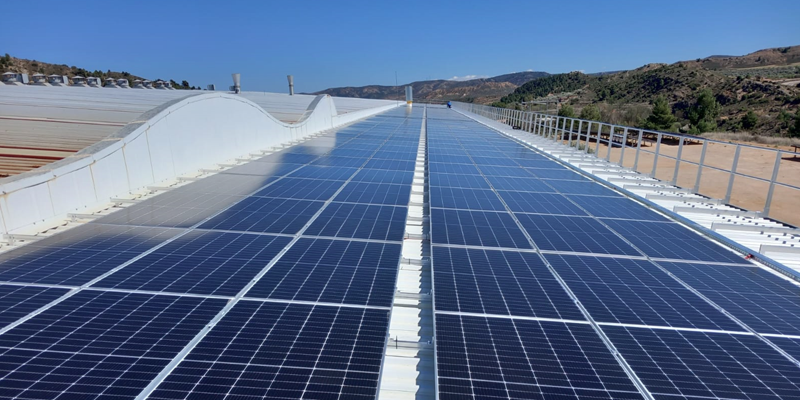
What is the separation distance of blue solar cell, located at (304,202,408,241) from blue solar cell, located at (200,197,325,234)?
1.08 feet

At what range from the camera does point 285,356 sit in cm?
358

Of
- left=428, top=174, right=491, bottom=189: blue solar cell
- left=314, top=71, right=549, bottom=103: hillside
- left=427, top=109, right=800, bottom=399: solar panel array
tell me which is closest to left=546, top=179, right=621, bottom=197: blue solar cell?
left=428, top=174, right=491, bottom=189: blue solar cell

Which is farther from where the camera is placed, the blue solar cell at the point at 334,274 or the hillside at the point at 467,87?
the hillside at the point at 467,87

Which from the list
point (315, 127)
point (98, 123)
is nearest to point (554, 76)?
point (315, 127)

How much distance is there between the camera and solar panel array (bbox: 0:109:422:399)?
10.6 ft

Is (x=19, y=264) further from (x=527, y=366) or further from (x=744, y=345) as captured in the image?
(x=744, y=345)

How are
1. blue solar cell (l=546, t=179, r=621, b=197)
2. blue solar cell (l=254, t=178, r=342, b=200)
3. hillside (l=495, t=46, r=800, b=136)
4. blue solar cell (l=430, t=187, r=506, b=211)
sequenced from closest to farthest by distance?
blue solar cell (l=430, t=187, r=506, b=211) < blue solar cell (l=254, t=178, r=342, b=200) < blue solar cell (l=546, t=179, r=621, b=197) < hillside (l=495, t=46, r=800, b=136)

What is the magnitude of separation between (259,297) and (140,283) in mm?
1505

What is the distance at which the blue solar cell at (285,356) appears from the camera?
10.4ft

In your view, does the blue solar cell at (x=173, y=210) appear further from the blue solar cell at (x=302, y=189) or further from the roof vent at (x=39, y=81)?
the roof vent at (x=39, y=81)

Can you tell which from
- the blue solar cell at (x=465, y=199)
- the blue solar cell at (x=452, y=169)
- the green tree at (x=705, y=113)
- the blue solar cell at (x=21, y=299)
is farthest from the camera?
the green tree at (x=705, y=113)

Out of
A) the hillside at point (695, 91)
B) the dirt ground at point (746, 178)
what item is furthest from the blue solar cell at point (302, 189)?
the hillside at point (695, 91)

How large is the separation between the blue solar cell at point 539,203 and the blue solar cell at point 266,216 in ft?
14.4

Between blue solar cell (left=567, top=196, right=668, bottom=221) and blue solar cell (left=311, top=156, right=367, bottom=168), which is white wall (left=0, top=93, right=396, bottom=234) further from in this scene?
blue solar cell (left=567, top=196, right=668, bottom=221)
